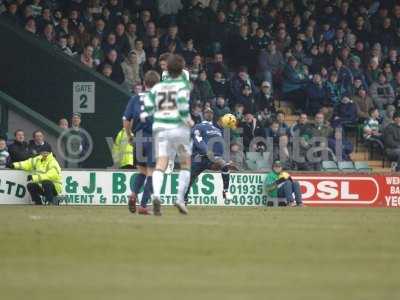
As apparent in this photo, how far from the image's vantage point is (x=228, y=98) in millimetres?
29844

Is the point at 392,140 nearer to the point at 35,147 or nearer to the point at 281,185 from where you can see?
the point at 281,185

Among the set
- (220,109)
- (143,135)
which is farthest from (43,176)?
(143,135)

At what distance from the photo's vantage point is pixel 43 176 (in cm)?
2491

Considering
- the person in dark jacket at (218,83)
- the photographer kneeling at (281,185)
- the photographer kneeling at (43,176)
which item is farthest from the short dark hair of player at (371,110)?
the photographer kneeling at (43,176)

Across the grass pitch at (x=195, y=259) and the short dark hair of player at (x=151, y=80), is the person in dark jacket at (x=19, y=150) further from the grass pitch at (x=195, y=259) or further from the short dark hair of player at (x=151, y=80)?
the grass pitch at (x=195, y=259)

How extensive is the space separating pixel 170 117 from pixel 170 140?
34cm

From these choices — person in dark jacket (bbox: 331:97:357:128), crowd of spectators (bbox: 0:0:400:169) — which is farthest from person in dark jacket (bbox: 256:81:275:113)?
person in dark jacket (bbox: 331:97:357:128)

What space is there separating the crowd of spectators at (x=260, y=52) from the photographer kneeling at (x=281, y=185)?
1396 millimetres

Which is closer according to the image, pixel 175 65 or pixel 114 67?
pixel 175 65

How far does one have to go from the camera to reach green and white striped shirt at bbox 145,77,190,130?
16734mm

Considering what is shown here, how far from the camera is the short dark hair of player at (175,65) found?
54.1 feet

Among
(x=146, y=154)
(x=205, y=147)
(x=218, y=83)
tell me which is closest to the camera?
(x=146, y=154)

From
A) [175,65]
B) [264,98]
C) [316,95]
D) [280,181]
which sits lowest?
[280,181]

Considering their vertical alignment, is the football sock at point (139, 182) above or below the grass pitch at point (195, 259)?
above
